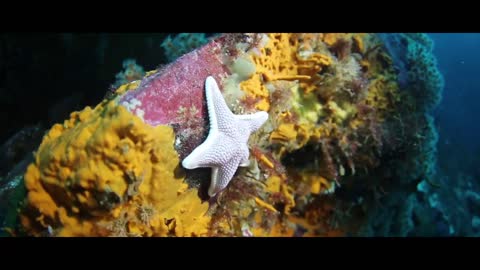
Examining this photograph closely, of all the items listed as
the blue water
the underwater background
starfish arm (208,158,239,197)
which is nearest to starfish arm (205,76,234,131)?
starfish arm (208,158,239,197)

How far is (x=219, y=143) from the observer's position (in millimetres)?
2789

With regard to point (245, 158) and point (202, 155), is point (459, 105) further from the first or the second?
point (202, 155)

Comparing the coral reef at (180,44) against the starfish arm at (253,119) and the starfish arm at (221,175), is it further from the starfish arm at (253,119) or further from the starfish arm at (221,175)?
the starfish arm at (221,175)

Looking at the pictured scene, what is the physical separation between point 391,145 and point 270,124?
2.18 meters

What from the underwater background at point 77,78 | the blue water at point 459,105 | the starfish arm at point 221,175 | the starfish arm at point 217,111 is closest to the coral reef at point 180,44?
the underwater background at point 77,78

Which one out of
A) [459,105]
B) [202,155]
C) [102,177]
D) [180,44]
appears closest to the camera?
[102,177]

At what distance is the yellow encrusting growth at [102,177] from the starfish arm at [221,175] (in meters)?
0.40

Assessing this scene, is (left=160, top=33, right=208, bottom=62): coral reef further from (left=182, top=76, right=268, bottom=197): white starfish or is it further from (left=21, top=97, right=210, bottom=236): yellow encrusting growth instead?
(left=21, top=97, right=210, bottom=236): yellow encrusting growth

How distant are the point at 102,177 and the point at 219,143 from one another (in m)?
0.96

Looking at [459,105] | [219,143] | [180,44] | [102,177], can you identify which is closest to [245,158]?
[219,143]

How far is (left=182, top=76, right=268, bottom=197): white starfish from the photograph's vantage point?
8.88ft

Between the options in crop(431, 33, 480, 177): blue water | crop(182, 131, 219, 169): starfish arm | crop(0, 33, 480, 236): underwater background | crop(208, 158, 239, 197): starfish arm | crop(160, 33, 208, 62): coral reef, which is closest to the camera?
crop(182, 131, 219, 169): starfish arm

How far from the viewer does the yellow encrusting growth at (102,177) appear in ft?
7.61
